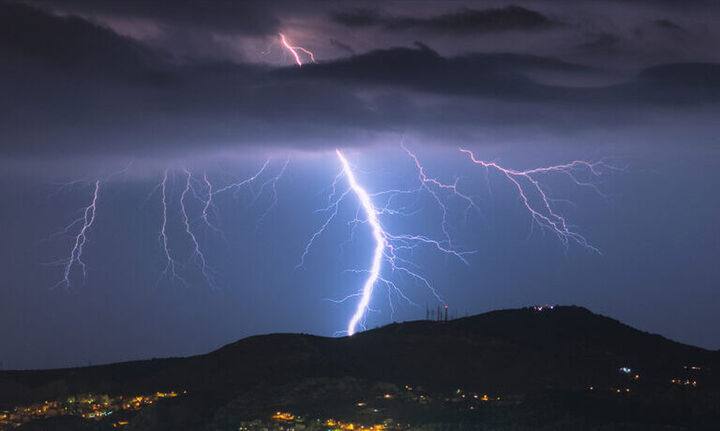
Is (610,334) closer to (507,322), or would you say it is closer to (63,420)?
(507,322)

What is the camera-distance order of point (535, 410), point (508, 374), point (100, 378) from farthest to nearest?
point (100, 378) < point (508, 374) < point (535, 410)

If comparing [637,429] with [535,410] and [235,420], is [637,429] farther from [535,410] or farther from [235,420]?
[235,420]

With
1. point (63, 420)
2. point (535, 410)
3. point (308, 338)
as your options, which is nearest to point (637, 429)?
point (535, 410)

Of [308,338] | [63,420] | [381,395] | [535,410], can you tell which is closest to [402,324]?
[308,338]

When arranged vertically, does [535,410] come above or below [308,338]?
below

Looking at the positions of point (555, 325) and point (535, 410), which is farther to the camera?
point (555, 325)

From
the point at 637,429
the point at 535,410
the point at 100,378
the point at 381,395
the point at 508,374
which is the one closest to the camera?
the point at 637,429
